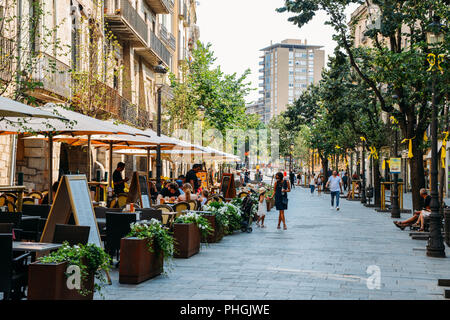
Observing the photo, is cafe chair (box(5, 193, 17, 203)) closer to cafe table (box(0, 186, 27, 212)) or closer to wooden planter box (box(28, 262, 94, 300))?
cafe table (box(0, 186, 27, 212))

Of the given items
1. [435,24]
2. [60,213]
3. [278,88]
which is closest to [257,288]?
[60,213]

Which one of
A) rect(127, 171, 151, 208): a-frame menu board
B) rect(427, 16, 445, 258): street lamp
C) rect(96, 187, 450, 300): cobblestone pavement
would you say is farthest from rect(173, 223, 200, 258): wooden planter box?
rect(427, 16, 445, 258): street lamp

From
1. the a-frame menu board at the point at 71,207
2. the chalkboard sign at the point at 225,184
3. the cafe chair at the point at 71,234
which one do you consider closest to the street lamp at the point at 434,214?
the a-frame menu board at the point at 71,207

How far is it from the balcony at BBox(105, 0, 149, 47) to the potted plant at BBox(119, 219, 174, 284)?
21.2 metres

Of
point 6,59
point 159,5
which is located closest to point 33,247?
point 6,59

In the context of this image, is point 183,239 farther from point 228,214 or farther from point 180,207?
point 228,214

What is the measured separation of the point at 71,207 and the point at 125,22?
74.9ft

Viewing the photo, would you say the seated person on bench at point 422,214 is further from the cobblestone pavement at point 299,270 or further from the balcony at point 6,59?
the balcony at point 6,59

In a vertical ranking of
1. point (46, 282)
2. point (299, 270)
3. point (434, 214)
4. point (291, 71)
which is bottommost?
point (299, 270)

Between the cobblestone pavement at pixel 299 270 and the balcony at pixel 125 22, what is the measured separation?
667 inches

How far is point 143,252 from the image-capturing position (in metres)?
8.67

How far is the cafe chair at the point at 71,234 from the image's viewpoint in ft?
23.5

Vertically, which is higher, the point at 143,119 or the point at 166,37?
the point at 166,37

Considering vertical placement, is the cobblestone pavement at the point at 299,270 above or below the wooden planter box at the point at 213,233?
below
